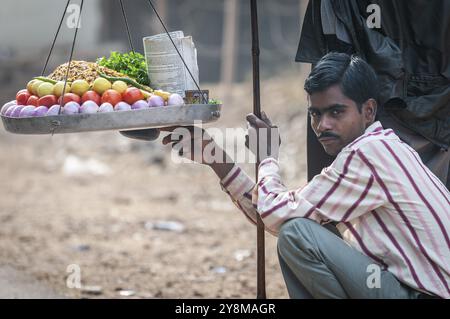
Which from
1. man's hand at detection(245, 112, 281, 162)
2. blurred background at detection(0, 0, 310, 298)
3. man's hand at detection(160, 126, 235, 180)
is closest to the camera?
man's hand at detection(245, 112, 281, 162)

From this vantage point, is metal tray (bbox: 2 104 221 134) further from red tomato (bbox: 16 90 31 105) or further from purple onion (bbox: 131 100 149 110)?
red tomato (bbox: 16 90 31 105)

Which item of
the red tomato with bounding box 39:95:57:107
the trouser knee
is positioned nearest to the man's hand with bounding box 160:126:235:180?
the red tomato with bounding box 39:95:57:107

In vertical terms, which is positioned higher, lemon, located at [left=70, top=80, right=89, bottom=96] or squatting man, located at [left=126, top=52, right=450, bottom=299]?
lemon, located at [left=70, top=80, right=89, bottom=96]

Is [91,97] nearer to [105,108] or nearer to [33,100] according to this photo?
[105,108]

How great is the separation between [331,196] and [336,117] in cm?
33

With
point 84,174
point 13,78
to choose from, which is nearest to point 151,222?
point 84,174

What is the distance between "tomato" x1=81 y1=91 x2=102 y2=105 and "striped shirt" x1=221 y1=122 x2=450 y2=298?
92 cm

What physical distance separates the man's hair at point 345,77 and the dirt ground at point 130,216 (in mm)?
Result: 2309

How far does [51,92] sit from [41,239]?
4.01 metres

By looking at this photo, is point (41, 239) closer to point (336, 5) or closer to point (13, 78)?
point (336, 5)

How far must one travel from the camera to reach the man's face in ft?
10.1

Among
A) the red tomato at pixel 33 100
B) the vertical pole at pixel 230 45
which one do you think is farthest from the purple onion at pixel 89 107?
the vertical pole at pixel 230 45

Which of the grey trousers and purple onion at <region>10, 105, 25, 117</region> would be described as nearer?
the grey trousers

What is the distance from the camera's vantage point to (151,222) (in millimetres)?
7789
